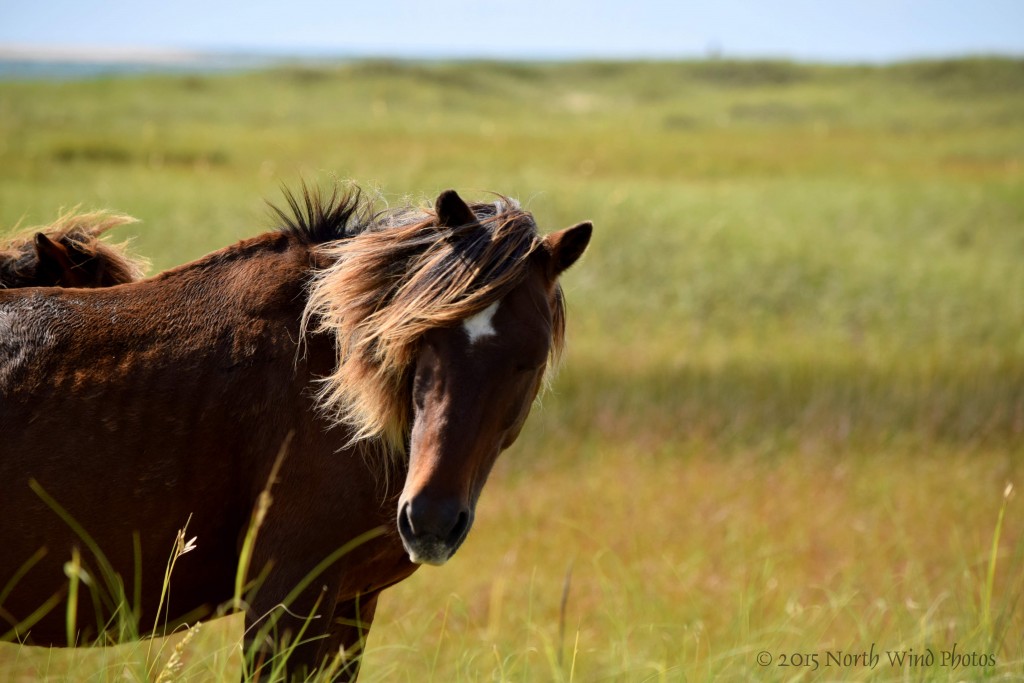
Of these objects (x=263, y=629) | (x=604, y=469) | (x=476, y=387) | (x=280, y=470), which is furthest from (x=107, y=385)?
(x=604, y=469)

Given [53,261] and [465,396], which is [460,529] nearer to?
[465,396]

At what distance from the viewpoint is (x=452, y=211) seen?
2732 mm

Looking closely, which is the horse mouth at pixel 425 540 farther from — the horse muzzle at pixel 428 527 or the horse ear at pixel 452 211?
the horse ear at pixel 452 211

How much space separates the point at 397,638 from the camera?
5.05 metres

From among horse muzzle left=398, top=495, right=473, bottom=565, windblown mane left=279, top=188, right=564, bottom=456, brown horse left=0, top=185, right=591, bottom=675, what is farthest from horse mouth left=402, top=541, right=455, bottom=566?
windblown mane left=279, top=188, right=564, bottom=456

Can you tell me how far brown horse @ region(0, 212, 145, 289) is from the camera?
3342 mm

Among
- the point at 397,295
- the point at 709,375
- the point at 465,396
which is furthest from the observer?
the point at 709,375

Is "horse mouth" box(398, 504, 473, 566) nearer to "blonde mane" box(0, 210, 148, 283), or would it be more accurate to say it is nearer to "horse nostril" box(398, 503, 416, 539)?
"horse nostril" box(398, 503, 416, 539)

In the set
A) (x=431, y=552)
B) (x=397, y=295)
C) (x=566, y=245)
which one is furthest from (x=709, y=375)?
(x=431, y=552)

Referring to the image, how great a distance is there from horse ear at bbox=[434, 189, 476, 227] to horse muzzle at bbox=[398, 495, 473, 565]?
2.81ft

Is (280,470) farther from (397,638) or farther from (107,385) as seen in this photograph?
(397,638)

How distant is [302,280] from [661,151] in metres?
20.7

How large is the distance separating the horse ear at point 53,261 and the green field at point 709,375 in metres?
0.30

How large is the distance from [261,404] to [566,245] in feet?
3.40
